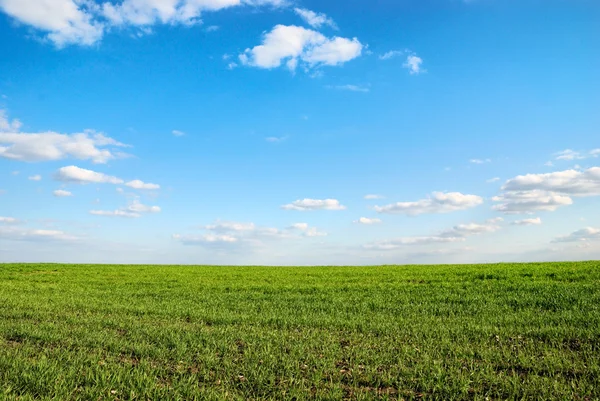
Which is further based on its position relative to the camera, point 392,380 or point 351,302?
point 351,302

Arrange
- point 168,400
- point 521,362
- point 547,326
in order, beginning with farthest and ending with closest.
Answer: point 547,326 < point 521,362 < point 168,400

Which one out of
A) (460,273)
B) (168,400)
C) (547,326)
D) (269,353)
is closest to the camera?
(168,400)

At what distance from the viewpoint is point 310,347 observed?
10766 mm

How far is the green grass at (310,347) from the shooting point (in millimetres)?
7984

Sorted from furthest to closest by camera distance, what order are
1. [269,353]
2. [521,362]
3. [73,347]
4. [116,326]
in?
[116,326] < [73,347] < [269,353] < [521,362]

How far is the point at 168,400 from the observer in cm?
740

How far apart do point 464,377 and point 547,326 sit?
555cm

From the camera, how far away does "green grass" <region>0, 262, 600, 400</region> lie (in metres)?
7.98

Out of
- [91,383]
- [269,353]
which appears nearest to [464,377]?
[269,353]

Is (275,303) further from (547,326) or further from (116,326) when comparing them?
(547,326)

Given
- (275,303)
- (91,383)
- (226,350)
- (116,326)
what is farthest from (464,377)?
(275,303)

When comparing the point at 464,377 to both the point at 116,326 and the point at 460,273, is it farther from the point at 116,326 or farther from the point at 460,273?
the point at 460,273

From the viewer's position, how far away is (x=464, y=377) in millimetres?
8406

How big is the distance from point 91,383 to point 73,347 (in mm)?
3485
